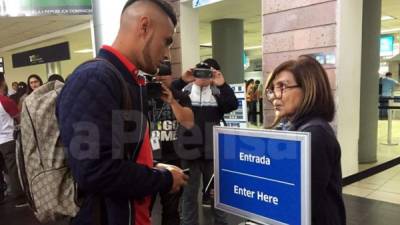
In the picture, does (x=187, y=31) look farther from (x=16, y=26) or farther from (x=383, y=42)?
(x=383, y=42)

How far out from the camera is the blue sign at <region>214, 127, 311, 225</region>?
115 cm

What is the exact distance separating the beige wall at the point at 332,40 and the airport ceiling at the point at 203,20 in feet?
5.24

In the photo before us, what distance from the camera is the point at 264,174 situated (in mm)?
1279

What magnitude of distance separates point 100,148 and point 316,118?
0.74 meters

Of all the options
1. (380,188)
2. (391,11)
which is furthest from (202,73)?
(391,11)

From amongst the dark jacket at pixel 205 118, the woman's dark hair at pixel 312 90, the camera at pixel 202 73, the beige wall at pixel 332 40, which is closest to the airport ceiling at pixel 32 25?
the beige wall at pixel 332 40

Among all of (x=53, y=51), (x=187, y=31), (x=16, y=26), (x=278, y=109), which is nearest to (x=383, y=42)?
(x=187, y=31)

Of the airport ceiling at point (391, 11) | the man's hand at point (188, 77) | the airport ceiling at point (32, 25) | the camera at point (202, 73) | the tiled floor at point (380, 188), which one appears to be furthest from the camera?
the airport ceiling at point (32, 25)

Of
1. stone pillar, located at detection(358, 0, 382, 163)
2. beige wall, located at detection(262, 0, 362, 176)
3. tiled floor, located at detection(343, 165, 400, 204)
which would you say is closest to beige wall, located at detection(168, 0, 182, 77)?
beige wall, located at detection(262, 0, 362, 176)

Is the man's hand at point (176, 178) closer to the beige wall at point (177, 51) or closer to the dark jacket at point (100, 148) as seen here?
the dark jacket at point (100, 148)

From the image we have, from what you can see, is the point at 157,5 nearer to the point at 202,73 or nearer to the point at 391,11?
the point at 202,73

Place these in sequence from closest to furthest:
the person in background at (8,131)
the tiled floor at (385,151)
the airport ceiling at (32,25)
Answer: the person in background at (8,131) < the tiled floor at (385,151) < the airport ceiling at (32,25)

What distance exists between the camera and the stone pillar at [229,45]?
7.34 metres

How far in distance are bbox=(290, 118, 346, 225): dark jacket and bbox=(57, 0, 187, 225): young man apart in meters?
0.44
